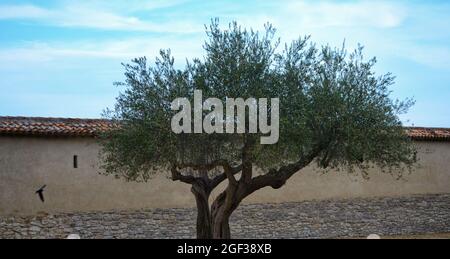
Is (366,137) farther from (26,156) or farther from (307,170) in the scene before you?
(26,156)

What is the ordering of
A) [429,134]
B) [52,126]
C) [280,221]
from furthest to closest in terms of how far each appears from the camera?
[429,134], [280,221], [52,126]

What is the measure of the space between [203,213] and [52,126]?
680 centimetres

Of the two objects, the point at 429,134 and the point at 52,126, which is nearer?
the point at 52,126

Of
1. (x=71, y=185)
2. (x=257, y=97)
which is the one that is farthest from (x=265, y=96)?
(x=71, y=185)

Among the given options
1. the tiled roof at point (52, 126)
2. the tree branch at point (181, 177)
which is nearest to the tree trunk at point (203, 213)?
Result: the tree branch at point (181, 177)

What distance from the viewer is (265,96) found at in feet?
56.5

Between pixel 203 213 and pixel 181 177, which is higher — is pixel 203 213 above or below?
below

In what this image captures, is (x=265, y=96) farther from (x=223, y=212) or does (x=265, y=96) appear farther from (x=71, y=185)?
(x=71, y=185)

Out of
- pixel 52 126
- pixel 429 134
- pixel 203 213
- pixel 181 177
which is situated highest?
pixel 52 126

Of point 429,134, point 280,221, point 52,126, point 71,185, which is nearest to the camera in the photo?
point 71,185

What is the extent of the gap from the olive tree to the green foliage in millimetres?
24
